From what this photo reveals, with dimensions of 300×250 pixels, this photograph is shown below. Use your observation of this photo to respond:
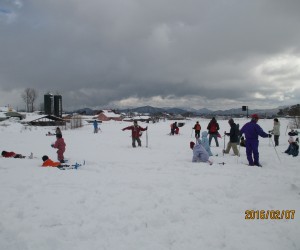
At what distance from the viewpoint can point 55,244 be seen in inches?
164

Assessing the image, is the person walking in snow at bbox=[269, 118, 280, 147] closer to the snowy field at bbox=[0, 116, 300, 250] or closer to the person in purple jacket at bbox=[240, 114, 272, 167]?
the person in purple jacket at bbox=[240, 114, 272, 167]

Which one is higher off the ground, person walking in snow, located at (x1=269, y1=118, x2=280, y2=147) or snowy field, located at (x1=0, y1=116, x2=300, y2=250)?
person walking in snow, located at (x1=269, y1=118, x2=280, y2=147)

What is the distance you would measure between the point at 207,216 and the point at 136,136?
1240 centimetres

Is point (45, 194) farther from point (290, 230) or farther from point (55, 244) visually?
point (290, 230)
